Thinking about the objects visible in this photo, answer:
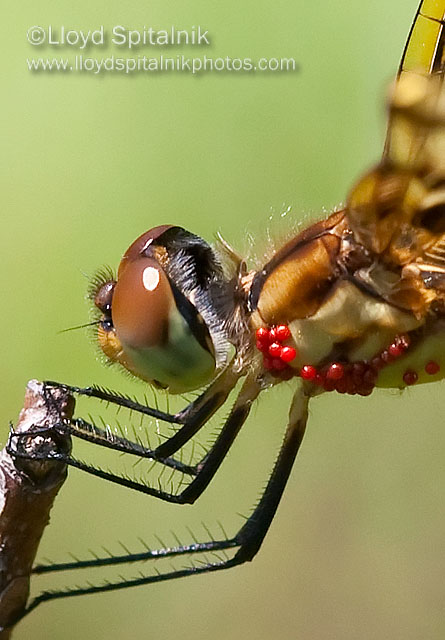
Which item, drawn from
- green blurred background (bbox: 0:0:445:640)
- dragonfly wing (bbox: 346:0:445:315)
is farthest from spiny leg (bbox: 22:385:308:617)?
green blurred background (bbox: 0:0:445:640)

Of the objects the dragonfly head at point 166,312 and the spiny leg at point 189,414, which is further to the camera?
the spiny leg at point 189,414

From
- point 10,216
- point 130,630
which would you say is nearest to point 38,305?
point 10,216

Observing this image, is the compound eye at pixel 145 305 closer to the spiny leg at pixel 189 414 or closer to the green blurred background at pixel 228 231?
the spiny leg at pixel 189 414

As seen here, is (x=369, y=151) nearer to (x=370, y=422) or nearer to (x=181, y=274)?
(x=370, y=422)

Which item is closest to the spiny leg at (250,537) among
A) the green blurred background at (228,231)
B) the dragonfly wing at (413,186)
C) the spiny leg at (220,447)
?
the spiny leg at (220,447)

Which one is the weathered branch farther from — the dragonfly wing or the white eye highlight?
the dragonfly wing

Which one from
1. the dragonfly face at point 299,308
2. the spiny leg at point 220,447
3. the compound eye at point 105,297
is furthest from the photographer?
the spiny leg at point 220,447

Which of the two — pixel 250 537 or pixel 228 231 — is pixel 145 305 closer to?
pixel 250 537
